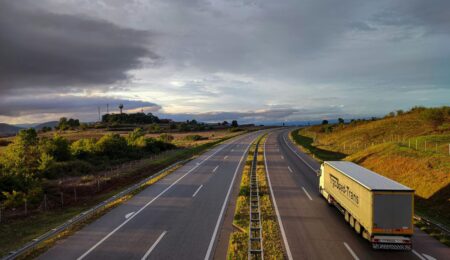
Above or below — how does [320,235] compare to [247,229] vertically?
below

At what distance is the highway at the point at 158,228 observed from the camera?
41.7ft

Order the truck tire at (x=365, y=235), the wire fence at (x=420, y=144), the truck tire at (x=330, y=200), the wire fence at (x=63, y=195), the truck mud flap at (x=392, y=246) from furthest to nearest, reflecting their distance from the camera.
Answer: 1. the wire fence at (x=420, y=144)
2. the wire fence at (x=63, y=195)
3. the truck tire at (x=330, y=200)
4. the truck tire at (x=365, y=235)
5. the truck mud flap at (x=392, y=246)

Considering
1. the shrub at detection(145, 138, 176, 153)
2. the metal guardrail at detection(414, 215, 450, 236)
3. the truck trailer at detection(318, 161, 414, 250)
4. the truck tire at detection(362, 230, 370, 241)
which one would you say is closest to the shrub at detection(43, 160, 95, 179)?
the shrub at detection(145, 138, 176, 153)

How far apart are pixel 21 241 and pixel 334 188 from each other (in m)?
16.1

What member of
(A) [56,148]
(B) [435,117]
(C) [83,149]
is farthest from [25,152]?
(B) [435,117]

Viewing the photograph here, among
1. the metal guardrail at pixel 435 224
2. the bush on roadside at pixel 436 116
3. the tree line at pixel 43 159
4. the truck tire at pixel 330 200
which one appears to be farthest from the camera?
the bush on roadside at pixel 436 116

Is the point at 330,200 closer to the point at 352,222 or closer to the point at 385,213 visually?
the point at 352,222

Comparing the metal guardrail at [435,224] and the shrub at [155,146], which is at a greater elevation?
the shrub at [155,146]

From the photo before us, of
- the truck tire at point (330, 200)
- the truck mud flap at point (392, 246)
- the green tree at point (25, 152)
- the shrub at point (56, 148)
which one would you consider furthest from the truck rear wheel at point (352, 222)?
the shrub at point (56, 148)

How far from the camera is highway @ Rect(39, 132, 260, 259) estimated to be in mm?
12703

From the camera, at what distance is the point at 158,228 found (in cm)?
1563

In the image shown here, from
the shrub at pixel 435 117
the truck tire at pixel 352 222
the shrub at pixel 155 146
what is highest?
the shrub at pixel 435 117

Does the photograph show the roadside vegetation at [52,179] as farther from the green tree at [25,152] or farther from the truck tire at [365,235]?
the truck tire at [365,235]

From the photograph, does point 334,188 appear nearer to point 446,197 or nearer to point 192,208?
point 446,197
